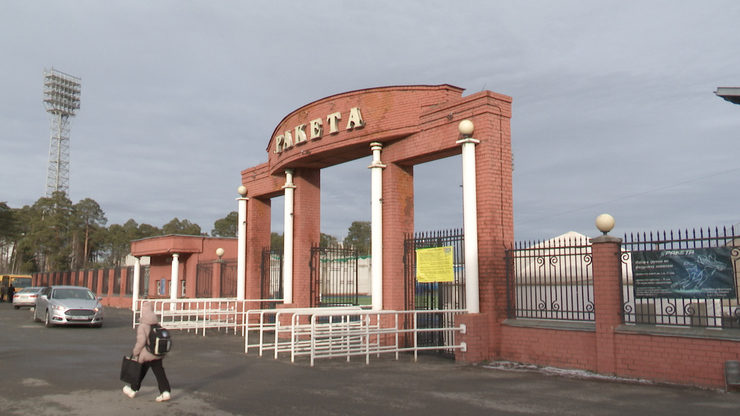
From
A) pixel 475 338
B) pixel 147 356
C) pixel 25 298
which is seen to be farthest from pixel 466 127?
pixel 25 298

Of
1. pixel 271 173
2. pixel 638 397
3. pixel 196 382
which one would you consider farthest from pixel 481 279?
pixel 271 173

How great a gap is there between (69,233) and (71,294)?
173 feet

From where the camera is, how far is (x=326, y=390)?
8977mm

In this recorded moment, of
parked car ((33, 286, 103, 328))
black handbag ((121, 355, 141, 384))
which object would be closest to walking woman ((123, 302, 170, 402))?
black handbag ((121, 355, 141, 384))

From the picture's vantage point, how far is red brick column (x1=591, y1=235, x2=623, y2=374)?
10234 millimetres

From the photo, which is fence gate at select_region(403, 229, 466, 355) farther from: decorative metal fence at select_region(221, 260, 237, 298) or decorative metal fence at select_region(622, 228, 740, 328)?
decorative metal fence at select_region(221, 260, 237, 298)

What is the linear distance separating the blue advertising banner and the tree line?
4356 cm

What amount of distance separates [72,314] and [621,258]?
17.7 meters

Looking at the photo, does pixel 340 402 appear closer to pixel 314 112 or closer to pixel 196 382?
pixel 196 382

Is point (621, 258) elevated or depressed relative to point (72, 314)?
elevated

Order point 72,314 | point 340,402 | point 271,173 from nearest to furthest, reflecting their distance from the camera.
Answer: point 340,402, point 271,173, point 72,314

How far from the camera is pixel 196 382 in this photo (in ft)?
32.1

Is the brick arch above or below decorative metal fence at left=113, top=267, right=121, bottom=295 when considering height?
above

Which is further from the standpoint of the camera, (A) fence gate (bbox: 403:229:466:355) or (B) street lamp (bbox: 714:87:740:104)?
(A) fence gate (bbox: 403:229:466:355)
